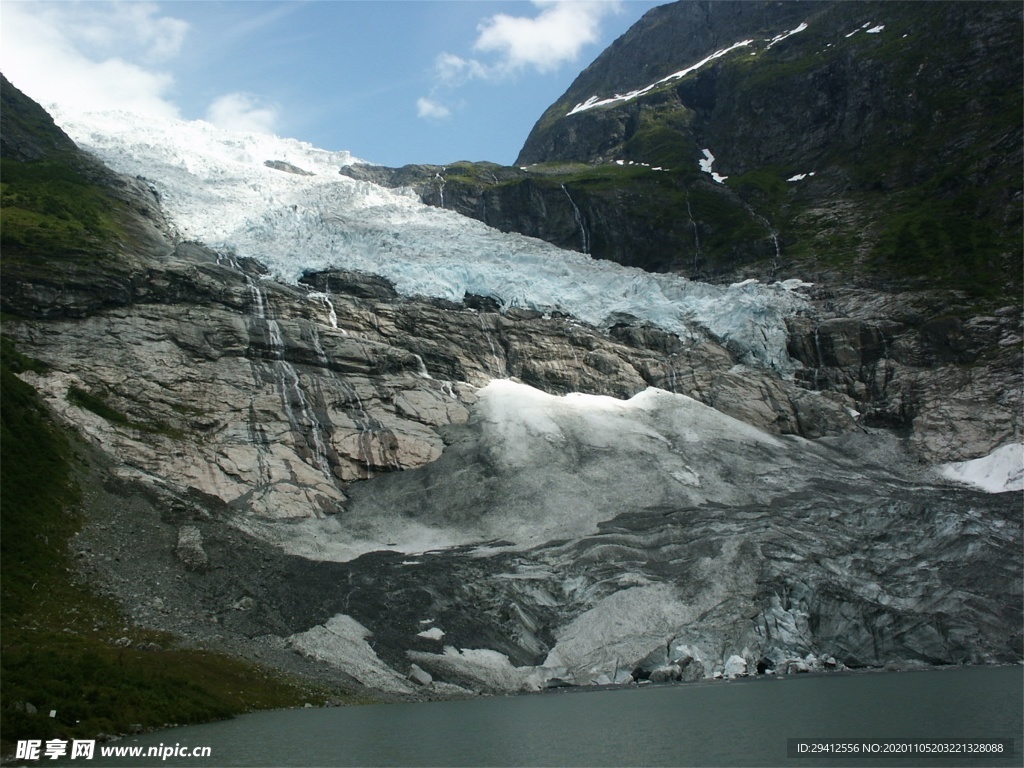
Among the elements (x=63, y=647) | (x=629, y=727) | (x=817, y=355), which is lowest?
(x=629, y=727)

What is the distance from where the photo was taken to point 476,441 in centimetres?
6638

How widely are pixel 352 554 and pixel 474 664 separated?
1329 cm

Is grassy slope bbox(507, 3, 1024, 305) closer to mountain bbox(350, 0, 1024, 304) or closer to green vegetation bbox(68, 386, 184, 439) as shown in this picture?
mountain bbox(350, 0, 1024, 304)

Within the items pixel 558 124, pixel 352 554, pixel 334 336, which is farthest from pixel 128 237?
pixel 558 124

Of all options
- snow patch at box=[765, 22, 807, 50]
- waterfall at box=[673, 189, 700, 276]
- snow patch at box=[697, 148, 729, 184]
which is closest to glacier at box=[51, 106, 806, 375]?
waterfall at box=[673, 189, 700, 276]

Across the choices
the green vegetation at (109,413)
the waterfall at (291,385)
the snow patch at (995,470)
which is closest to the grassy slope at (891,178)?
the snow patch at (995,470)

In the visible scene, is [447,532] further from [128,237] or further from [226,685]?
[128,237]

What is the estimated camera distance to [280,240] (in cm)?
8831

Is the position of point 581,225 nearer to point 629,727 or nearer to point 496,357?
point 496,357

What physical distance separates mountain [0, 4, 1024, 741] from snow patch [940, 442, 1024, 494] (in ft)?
0.91

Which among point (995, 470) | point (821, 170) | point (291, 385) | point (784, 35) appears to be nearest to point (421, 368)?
point (291, 385)

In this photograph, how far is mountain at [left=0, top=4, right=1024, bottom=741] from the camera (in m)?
43.3

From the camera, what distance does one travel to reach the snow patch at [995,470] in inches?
2478

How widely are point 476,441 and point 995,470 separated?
3986cm
